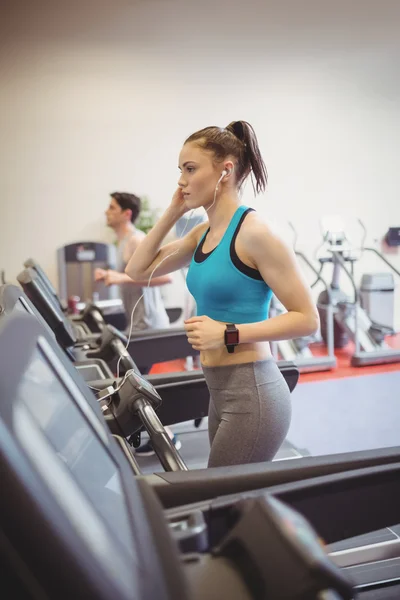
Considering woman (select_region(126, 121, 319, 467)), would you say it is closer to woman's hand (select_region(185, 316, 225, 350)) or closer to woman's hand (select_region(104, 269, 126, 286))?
woman's hand (select_region(185, 316, 225, 350))

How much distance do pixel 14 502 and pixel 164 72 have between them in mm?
6210

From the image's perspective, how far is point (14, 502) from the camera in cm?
44

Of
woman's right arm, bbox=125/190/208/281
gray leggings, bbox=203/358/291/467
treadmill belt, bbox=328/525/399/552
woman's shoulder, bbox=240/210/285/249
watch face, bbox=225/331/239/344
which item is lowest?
treadmill belt, bbox=328/525/399/552

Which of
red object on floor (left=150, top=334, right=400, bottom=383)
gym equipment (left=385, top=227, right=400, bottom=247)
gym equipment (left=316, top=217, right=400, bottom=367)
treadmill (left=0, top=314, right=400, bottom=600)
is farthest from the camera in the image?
gym equipment (left=385, top=227, right=400, bottom=247)

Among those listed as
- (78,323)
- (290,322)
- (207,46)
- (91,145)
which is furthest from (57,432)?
(207,46)

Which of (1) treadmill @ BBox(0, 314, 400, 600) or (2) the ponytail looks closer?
(1) treadmill @ BBox(0, 314, 400, 600)

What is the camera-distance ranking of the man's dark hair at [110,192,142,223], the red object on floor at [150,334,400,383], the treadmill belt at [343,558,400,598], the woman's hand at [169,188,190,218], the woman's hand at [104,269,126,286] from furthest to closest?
1. the red object on floor at [150,334,400,383]
2. the man's dark hair at [110,192,142,223]
3. the woman's hand at [104,269,126,286]
4. the woman's hand at [169,188,190,218]
5. the treadmill belt at [343,558,400,598]

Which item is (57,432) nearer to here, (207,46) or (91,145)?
(91,145)

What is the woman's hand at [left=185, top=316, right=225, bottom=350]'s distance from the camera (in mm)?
1518

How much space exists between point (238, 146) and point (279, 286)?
1.50 feet

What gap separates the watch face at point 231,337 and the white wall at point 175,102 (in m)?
4.84

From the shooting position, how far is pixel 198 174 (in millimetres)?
1663

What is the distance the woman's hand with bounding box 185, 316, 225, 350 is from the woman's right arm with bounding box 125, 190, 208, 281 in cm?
40

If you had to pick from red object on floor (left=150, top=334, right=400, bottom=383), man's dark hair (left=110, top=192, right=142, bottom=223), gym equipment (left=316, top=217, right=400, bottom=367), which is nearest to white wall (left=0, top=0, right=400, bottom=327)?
gym equipment (left=316, top=217, right=400, bottom=367)
